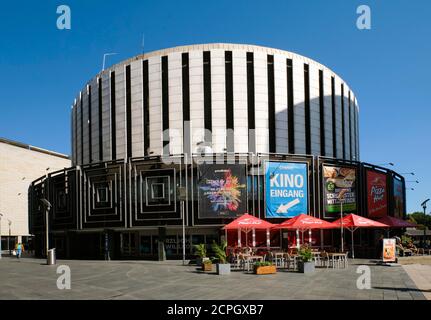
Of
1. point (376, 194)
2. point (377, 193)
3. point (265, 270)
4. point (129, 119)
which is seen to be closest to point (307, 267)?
point (265, 270)

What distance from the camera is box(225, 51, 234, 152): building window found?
4788 centimetres

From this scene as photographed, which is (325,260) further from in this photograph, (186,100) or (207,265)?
(186,100)

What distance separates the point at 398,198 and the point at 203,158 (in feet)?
81.9

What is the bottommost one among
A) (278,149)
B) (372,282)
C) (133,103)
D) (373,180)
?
(372,282)

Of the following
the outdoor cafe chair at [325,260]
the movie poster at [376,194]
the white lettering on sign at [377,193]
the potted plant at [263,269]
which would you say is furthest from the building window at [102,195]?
the white lettering on sign at [377,193]

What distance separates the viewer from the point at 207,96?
158ft

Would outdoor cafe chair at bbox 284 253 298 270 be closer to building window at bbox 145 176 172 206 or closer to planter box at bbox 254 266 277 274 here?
planter box at bbox 254 266 277 274

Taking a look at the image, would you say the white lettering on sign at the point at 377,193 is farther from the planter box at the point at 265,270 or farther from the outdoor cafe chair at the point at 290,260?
the planter box at the point at 265,270

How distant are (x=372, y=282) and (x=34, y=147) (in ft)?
320

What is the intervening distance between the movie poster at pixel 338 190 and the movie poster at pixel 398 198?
9107mm

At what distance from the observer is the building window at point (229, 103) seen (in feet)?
157
